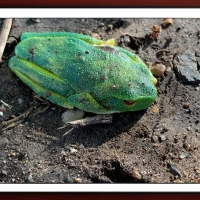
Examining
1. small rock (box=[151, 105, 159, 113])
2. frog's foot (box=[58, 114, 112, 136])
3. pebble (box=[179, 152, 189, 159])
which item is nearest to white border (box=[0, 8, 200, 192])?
pebble (box=[179, 152, 189, 159])

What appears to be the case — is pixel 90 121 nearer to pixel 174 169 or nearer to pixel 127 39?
pixel 174 169

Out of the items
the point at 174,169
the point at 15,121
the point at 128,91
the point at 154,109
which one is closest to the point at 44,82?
the point at 15,121

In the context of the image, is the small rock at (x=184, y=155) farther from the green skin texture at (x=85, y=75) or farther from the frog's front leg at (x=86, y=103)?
the frog's front leg at (x=86, y=103)

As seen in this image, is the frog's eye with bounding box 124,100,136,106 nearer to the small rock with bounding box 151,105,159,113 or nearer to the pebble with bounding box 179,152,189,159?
the small rock with bounding box 151,105,159,113

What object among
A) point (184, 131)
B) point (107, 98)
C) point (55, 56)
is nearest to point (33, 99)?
point (55, 56)

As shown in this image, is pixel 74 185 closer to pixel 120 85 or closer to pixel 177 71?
pixel 120 85

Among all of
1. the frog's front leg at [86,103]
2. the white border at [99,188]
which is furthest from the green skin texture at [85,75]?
the white border at [99,188]
